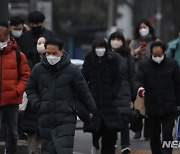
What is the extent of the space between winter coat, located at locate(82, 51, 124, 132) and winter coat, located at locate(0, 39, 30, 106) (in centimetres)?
94

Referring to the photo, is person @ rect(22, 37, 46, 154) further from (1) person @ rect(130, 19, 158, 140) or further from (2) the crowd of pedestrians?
(1) person @ rect(130, 19, 158, 140)

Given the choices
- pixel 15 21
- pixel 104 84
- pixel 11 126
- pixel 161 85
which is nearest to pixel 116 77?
pixel 104 84

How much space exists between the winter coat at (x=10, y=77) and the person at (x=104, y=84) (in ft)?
3.13

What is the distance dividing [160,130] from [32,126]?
6.13 ft

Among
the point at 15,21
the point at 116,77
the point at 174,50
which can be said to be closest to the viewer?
the point at 116,77

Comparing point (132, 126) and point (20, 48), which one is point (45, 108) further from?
point (132, 126)

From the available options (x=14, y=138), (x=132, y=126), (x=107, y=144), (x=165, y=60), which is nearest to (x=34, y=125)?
(x=14, y=138)

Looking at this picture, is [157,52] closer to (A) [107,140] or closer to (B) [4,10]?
(A) [107,140]

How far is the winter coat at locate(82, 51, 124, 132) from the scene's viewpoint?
1209 centimetres

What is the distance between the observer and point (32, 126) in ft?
38.9

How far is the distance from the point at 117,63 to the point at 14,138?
1.71 meters

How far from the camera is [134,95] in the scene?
45.0ft

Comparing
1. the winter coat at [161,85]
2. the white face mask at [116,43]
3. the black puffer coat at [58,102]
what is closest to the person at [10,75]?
the black puffer coat at [58,102]

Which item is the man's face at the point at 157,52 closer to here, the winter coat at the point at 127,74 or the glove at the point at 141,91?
the glove at the point at 141,91
